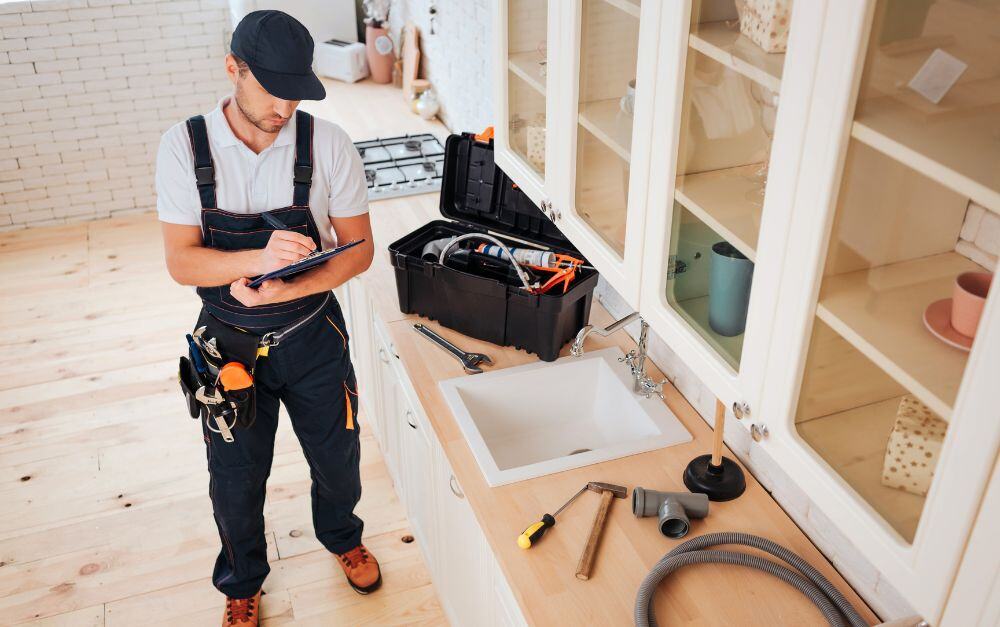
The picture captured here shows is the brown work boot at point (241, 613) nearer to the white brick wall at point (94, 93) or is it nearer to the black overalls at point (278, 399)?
the black overalls at point (278, 399)

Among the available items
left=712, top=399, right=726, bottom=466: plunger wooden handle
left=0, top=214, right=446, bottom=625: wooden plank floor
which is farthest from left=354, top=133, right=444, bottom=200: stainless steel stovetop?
left=712, top=399, right=726, bottom=466: plunger wooden handle

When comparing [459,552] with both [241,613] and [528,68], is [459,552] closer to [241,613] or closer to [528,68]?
[241,613]

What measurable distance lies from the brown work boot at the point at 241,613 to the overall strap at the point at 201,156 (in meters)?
1.36

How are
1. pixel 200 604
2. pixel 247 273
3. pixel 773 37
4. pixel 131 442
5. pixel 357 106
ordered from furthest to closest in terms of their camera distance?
1. pixel 357 106
2. pixel 131 442
3. pixel 200 604
4. pixel 247 273
5. pixel 773 37

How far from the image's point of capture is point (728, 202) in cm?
153

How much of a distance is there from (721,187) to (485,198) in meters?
1.46

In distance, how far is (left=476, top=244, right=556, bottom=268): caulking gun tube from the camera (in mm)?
2586

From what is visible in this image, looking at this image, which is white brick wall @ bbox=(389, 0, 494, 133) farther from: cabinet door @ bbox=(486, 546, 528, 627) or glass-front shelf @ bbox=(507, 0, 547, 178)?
cabinet door @ bbox=(486, 546, 528, 627)

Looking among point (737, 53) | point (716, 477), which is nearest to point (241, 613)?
point (716, 477)

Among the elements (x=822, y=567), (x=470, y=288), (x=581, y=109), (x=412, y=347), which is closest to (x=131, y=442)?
(x=412, y=347)

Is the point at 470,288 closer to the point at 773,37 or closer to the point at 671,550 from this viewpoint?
the point at 671,550

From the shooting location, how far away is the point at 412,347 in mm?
2570

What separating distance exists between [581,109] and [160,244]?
3835 mm

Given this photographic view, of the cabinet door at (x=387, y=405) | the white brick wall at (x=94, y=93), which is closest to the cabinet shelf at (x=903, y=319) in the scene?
the cabinet door at (x=387, y=405)
